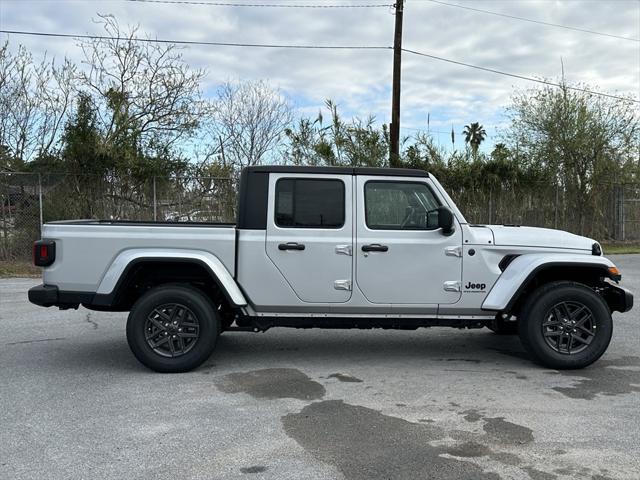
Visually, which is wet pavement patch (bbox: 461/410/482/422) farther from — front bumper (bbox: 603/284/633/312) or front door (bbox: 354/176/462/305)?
front bumper (bbox: 603/284/633/312)

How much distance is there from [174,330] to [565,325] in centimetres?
378

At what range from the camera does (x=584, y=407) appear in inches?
178

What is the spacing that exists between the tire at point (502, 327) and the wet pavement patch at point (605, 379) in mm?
768

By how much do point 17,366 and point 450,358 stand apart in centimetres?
442

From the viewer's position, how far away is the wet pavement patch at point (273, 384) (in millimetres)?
4832

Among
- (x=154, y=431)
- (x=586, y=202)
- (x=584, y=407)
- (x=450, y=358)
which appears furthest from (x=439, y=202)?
(x=586, y=202)

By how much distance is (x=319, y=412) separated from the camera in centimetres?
440

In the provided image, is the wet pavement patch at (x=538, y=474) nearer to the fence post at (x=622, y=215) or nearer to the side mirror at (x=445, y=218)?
the side mirror at (x=445, y=218)

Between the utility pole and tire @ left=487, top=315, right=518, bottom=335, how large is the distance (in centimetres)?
1075

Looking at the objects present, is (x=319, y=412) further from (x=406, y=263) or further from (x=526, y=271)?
(x=526, y=271)

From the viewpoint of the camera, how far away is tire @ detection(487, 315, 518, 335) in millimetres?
5943

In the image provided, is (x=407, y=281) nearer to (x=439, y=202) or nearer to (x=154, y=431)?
(x=439, y=202)

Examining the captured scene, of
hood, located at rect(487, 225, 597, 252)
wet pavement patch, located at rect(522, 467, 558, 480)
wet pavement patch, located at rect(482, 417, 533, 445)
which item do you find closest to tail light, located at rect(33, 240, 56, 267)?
wet pavement patch, located at rect(482, 417, 533, 445)

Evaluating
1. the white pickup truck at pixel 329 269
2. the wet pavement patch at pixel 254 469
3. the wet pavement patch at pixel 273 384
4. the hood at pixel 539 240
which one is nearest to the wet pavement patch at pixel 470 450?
the wet pavement patch at pixel 254 469
